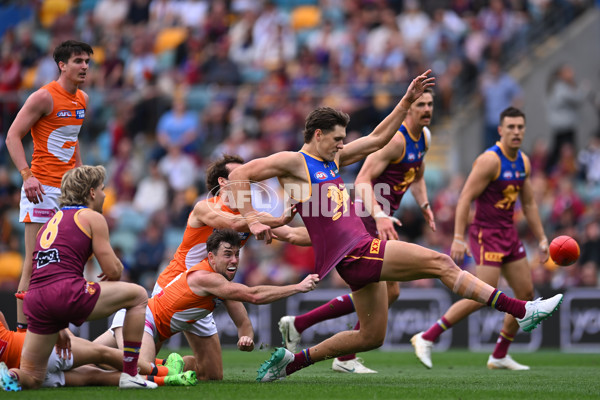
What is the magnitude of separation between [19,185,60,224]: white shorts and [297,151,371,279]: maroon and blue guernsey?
279 cm

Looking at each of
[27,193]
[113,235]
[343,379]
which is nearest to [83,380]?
[27,193]

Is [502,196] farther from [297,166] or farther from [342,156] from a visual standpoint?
[297,166]

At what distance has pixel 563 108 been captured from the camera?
18297mm

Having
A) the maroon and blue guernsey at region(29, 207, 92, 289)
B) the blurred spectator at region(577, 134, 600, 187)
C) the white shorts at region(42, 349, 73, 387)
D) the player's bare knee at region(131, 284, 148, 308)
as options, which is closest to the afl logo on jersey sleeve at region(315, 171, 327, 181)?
the player's bare knee at region(131, 284, 148, 308)

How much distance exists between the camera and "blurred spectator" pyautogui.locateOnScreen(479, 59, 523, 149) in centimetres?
1794

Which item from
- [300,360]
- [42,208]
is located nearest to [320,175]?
[300,360]

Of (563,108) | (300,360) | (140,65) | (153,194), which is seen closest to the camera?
(300,360)

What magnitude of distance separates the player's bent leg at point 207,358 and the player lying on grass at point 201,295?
0.33 meters

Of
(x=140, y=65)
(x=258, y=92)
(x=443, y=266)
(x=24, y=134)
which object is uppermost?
(x=140, y=65)

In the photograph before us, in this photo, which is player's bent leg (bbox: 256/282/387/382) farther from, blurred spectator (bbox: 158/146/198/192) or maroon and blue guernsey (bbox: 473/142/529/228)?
blurred spectator (bbox: 158/146/198/192)

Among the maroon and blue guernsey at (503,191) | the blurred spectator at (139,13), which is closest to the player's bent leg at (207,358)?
the maroon and blue guernsey at (503,191)

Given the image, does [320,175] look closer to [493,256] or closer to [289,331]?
[289,331]

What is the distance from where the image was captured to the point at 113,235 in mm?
18062

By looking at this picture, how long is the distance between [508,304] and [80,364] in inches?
152
